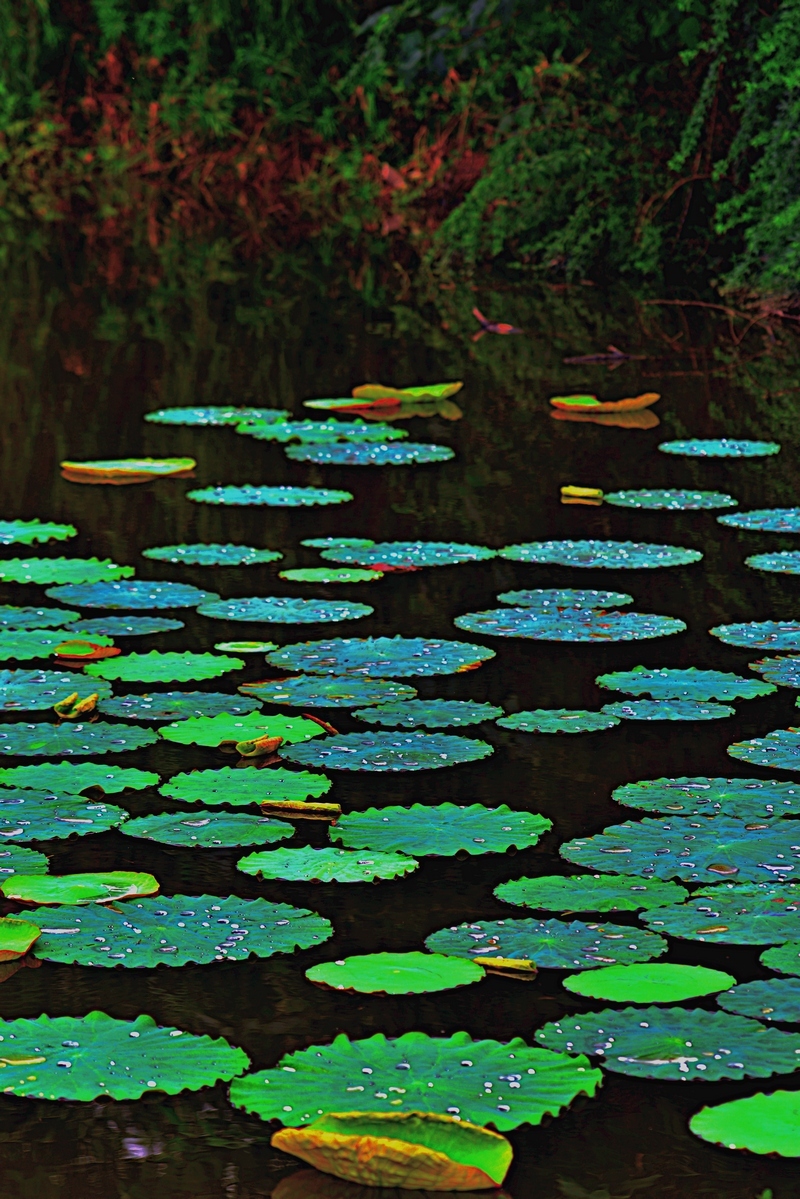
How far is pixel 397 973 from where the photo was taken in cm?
155

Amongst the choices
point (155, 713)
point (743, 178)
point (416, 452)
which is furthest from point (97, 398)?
point (743, 178)

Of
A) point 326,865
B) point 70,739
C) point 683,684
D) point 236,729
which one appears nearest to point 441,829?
point 326,865

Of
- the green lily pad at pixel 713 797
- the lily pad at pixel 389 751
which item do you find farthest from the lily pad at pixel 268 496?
the green lily pad at pixel 713 797

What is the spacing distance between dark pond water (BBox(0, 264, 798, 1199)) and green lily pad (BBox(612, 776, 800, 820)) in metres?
0.04

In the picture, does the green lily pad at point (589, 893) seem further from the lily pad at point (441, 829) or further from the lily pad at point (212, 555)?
the lily pad at point (212, 555)

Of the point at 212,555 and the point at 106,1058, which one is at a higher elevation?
the point at 212,555

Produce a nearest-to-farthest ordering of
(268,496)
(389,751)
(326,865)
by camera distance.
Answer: (326,865) → (389,751) → (268,496)

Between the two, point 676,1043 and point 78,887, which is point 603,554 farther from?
point 676,1043

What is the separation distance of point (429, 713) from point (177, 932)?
28.1 inches

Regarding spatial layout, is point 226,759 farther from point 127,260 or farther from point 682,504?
point 127,260

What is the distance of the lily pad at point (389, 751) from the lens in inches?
82.7

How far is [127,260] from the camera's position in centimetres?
816

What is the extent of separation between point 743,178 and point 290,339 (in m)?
2.06

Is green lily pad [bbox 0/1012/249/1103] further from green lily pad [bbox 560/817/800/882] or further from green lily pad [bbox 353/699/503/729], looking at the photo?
green lily pad [bbox 353/699/503/729]
